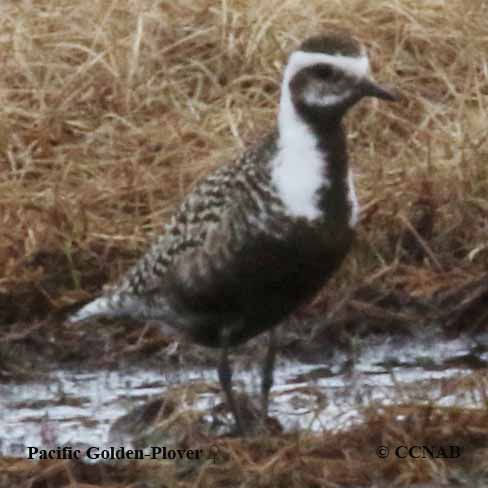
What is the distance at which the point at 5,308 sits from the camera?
6938 mm

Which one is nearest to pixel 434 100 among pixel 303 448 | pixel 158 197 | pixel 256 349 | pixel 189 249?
pixel 158 197

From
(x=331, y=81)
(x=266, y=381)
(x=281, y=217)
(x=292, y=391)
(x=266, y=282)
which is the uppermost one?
(x=331, y=81)

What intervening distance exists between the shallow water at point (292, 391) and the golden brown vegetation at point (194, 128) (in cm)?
32

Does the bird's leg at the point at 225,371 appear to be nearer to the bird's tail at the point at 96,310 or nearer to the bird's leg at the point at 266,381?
the bird's leg at the point at 266,381

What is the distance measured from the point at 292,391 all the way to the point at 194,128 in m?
1.96

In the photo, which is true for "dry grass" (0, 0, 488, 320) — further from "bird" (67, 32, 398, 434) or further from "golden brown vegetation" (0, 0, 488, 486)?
"bird" (67, 32, 398, 434)

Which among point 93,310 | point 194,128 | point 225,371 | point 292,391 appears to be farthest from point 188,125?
point 225,371

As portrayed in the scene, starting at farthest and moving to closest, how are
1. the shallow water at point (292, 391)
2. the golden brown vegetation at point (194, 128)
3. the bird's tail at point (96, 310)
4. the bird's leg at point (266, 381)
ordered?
the golden brown vegetation at point (194, 128), the bird's tail at point (96, 310), the bird's leg at point (266, 381), the shallow water at point (292, 391)

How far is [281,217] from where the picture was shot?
5645 millimetres

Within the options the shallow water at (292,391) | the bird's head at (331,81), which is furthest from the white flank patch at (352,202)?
the shallow water at (292,391)

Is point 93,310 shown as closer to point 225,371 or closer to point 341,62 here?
point 225,371

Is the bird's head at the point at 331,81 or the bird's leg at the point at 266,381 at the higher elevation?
the bird's head at the point at 331,81

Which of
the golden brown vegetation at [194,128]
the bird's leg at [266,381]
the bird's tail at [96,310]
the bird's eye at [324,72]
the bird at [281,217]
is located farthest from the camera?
the golden brown vegetation at [194,128]

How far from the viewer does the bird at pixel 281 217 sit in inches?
223
